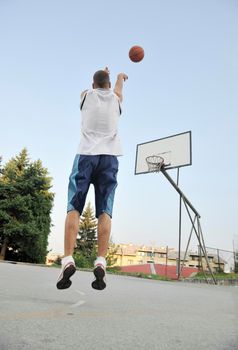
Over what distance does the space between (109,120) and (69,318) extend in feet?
5.43

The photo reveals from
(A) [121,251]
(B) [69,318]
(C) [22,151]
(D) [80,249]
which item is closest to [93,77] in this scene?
(B) [69,318]

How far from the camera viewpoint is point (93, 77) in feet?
10.9

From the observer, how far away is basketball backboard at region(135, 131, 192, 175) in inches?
518

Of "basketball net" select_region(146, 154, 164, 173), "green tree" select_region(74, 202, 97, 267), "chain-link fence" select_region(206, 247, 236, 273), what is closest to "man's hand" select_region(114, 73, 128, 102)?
"basketball net" select_region(146, 154, 164, 173)

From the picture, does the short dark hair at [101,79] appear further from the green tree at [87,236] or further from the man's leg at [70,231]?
the green tree at [87,236]

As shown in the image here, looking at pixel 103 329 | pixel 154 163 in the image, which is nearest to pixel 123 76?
pixel 103 329

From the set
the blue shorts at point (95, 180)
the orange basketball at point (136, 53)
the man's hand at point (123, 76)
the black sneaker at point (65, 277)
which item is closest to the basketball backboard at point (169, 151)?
the orange basketball at point (136, 53)

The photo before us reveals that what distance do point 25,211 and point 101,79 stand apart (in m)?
28.5

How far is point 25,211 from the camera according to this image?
99.3ft

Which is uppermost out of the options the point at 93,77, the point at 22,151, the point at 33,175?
the point at 22,151

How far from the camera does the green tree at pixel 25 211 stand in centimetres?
2975

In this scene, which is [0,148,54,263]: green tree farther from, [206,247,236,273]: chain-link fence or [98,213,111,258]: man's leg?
[98,213,111,258]: man's leg

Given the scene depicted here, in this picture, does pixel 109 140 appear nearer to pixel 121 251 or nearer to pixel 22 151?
pixel 22 151

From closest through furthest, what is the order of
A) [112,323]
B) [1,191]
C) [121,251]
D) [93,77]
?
[112,323], [93,77], [1,191], [121,251]
